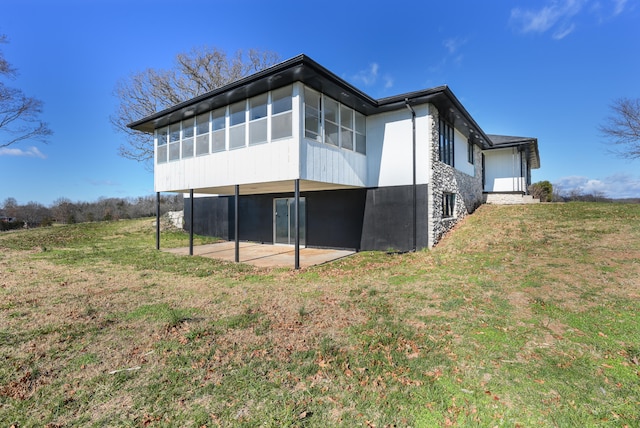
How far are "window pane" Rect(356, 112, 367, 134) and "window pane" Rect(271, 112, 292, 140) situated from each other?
340 cm

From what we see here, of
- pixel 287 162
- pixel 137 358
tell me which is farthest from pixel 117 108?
pixel 137 358

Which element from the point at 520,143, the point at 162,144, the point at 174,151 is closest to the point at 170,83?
the point at 162,144

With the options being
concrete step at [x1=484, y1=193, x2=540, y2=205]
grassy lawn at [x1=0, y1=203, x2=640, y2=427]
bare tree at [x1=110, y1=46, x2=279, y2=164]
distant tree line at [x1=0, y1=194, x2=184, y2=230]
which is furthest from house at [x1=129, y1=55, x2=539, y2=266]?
distant tree line at [x1=0, y1=194, x2=184, y2=230]

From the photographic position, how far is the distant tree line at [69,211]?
22195 millimetres

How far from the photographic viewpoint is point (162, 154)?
1233cm

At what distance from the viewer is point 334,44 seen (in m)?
17.0

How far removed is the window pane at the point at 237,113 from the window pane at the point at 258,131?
0.60 metres

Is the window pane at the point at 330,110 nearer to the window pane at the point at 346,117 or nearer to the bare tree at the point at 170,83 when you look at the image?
the window pane at the point at 346,117

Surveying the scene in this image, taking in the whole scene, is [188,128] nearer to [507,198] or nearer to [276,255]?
[276,255]

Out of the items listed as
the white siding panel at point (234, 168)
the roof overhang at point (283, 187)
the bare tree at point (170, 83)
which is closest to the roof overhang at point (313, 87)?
the white siding panel at point (234, 168)

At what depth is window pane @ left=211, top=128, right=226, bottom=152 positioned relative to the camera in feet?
32.6

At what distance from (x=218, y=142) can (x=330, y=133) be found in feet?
13.1

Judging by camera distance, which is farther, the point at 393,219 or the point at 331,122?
the point at 393,219

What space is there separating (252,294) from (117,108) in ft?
67.6
